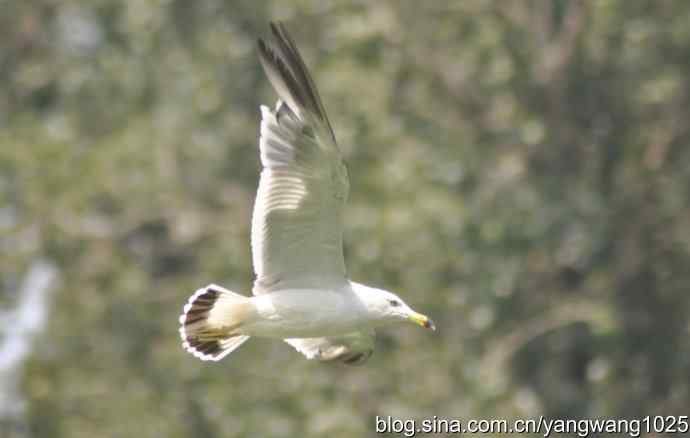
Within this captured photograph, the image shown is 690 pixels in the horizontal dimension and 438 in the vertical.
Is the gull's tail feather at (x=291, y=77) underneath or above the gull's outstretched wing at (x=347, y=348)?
above

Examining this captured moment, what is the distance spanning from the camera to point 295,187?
269 inches

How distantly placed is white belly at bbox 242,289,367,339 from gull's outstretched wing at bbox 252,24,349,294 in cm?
9

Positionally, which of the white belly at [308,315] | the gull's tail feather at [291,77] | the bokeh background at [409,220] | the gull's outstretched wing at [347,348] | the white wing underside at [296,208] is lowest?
the white belly at [308,315]

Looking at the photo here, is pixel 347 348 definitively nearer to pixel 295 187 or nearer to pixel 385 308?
pixel 385 308

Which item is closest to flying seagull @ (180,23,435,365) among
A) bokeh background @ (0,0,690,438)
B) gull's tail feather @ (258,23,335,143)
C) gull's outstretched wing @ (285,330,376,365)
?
gull's tail feather @ (258,23,335,143)

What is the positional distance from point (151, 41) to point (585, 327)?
3.92m

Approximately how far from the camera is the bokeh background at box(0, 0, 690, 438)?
10.6 m

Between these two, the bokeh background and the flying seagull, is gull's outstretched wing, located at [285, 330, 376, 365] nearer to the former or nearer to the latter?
the flying seagull

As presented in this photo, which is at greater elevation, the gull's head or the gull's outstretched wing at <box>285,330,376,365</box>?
the gull's outstretched wing at <box>285,330,376,365</box>

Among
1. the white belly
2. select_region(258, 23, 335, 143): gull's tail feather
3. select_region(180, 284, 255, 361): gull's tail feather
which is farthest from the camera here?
select_region(180, 284, 255, 361): gull's tail feather

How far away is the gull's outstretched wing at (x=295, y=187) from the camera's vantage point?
21.9ft

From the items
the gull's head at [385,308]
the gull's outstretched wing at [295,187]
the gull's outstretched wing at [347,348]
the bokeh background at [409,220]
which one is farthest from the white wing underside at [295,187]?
the bokeh background at [409,220]

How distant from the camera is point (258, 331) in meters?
6.92

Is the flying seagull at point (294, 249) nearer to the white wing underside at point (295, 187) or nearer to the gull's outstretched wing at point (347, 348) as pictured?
the white wing underside at point (295, 187)
